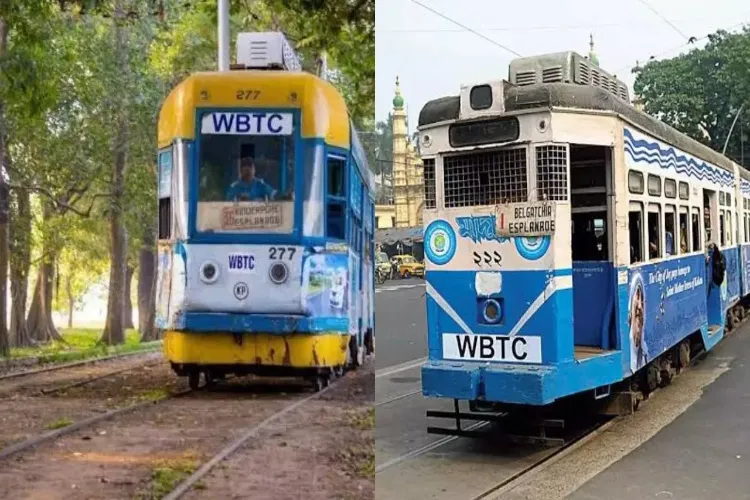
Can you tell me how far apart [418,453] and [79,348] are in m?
2.56

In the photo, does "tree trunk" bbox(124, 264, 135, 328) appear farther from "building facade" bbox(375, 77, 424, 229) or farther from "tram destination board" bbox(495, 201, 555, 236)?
"tram destination board" bbox(495, 201, 555, 236)

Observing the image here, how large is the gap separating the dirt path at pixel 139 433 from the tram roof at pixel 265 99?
0.74 metres

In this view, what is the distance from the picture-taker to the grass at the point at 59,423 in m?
2.46

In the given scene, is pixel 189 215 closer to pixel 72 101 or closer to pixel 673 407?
pixel 72 101

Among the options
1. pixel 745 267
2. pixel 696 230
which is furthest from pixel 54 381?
pixel 745 267

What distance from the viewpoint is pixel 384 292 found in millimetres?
2984

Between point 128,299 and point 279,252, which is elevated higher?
point 279,252

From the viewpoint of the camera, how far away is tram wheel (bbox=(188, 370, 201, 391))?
8.62 feet

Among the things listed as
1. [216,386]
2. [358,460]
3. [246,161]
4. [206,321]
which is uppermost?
[246,161]

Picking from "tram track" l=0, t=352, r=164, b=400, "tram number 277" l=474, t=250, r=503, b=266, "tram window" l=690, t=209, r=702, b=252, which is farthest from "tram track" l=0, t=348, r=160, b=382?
"tram window" l=690, t=209, r=702, b=252

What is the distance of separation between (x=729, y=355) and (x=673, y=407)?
8.01 ft

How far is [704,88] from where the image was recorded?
18.0ft

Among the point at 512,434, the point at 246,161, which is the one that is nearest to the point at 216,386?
the point at 246,161

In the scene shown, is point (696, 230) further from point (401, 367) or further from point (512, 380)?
point (512, 380)
